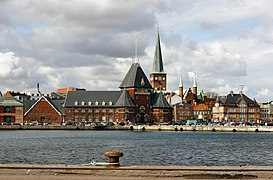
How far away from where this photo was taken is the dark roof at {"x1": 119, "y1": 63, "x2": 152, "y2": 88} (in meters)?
155

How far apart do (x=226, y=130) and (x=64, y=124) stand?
46326 mm

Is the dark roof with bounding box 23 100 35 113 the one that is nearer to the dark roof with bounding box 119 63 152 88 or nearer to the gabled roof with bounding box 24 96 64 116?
the gabled roof with bounding box 24 96 64 116

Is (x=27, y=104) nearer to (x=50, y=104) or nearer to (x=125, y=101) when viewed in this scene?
(x=50, y=104)

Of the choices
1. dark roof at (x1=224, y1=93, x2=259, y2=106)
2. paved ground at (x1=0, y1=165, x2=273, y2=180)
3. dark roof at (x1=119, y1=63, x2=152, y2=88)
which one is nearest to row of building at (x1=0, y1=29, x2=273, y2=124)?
dark roof at (x1=119, y1=63, x2=152, y2=88)

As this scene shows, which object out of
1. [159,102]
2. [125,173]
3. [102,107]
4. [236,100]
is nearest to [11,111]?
[102,107]

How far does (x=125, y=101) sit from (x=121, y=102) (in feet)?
4.69

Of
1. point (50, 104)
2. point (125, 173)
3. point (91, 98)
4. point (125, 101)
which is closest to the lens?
point (125, 173)

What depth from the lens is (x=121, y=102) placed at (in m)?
154

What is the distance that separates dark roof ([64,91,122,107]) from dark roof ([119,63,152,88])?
4.66m

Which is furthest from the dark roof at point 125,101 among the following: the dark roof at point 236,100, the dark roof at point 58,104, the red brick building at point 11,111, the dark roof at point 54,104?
the dark roof at point 236,100

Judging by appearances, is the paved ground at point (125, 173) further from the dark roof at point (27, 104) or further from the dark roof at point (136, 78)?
the dark roof at point (27, 104)

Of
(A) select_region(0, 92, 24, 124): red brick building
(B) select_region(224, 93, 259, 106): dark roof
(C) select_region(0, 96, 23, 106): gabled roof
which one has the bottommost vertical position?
(A) select_region(0, 92, 24, 124): red brick building

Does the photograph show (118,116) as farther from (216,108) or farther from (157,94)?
(216,108)

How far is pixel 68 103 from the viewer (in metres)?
156
